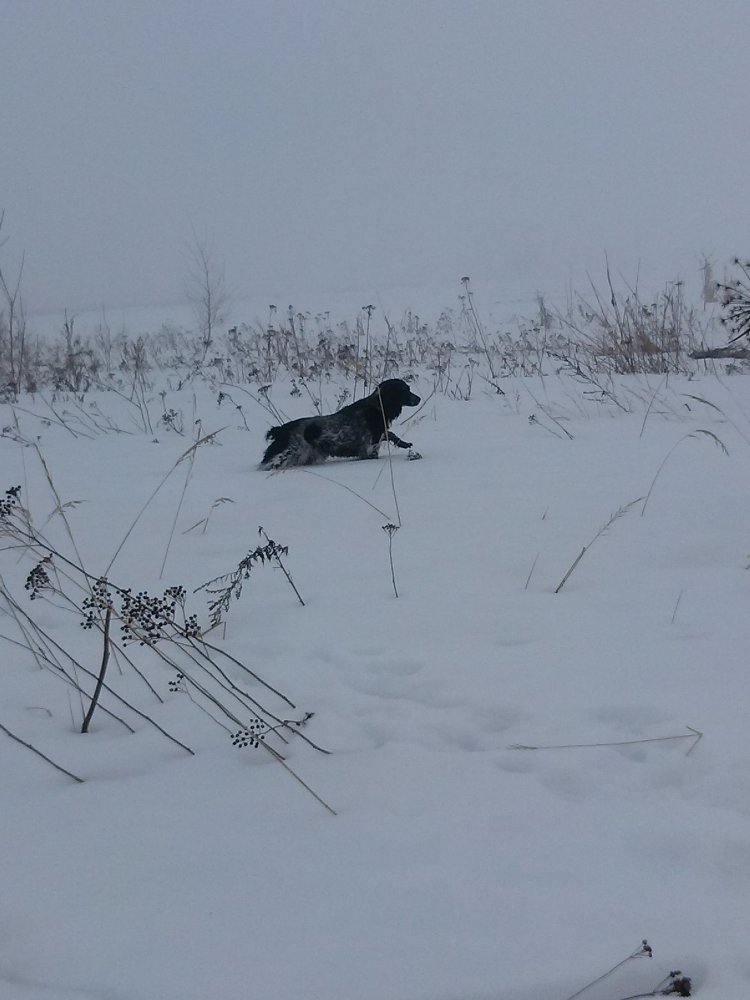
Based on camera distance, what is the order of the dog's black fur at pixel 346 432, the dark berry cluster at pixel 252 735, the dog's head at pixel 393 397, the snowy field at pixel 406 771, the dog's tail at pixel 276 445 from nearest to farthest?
the snowy field at pixel 406 771
the dark berry cluster at pixel 252 735
the dog's tail at pixel 276 445
the dog's black fur at pixel 346 432
the dog's head at pixel 393 397

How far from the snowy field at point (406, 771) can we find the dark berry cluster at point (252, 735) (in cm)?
3

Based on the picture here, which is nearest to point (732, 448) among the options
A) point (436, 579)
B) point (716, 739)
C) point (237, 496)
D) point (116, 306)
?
point (436, 579)

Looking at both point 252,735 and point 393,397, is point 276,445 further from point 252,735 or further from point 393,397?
point 252,735

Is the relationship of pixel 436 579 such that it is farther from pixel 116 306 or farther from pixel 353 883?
pixel 116 306

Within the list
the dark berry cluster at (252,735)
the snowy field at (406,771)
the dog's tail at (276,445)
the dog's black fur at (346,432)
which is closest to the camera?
the snowy field at (406,771)

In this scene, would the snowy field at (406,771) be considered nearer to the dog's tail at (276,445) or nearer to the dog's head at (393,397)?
the dog's tail at (276,445)

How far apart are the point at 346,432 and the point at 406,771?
137 inches

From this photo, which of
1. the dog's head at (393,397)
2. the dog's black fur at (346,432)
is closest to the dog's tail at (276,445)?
the dog's black fur at (346,432)

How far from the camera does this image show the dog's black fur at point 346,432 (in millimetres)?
4555

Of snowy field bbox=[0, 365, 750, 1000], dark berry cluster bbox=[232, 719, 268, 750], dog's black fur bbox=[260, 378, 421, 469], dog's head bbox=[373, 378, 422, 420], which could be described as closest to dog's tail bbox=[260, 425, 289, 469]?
dog's black fur bbox=[260, 378, 421, 469]

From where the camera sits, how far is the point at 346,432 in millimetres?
4820

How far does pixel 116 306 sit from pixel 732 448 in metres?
42.0

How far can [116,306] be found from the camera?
41531 mm

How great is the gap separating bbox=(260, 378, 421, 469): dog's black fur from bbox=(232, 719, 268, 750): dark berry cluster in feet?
9.66
